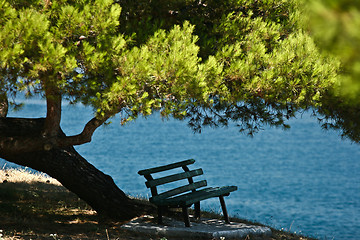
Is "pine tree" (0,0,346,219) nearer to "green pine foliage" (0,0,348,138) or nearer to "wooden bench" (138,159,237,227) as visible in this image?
"green pine foliage" (0,0,348,138)

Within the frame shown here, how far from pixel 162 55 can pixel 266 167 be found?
69.9 feet

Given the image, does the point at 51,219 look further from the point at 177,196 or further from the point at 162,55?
the point at 162,55

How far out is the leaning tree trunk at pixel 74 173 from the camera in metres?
5.98

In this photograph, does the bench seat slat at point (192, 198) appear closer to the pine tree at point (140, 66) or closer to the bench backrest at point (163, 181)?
the bench backrest at point (163, 181)

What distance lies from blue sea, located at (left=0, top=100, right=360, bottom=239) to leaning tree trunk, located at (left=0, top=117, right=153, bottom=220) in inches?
91.6

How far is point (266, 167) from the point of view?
25.0 m

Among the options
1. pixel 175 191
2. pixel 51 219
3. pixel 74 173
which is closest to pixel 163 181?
pixel 175 191

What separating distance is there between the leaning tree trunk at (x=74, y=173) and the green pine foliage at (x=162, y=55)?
1.68 m

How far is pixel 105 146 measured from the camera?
3272 cm

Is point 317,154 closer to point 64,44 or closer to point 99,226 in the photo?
point 99,226

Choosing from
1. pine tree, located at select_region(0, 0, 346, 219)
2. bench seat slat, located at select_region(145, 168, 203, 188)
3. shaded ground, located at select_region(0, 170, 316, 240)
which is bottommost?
shaded ground, located at select_region(0, 170, 316, 240)

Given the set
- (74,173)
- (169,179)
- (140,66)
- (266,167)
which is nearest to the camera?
(140,66)

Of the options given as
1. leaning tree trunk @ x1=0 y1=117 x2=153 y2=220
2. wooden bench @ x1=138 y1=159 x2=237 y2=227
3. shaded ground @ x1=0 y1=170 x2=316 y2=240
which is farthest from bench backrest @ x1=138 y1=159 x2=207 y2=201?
leaning tree trunk @ x1=0 y1=117 x2=153 y2=220

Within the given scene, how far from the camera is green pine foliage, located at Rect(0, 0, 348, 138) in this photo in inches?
161
